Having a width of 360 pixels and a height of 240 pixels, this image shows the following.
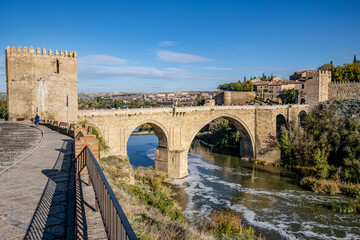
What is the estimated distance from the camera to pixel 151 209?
8930 millimetres

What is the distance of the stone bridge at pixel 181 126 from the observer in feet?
55.9

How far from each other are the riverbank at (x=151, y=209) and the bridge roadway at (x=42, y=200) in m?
1.30

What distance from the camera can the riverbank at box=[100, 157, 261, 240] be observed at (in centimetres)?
565

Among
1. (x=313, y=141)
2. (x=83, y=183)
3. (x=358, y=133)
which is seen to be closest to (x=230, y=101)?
(x=313, y=141)

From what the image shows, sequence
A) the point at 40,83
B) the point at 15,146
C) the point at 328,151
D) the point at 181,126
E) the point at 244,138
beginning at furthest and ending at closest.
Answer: the point at 244,138
the point at 328,151
the point at 181,126
the point at 40,83
the point at 15,146

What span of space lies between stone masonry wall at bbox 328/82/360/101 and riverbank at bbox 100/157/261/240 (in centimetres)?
2389

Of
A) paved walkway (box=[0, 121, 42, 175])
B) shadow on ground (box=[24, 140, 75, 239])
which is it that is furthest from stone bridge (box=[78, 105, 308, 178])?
shadow on ground (box=[24, 140, 75, 239])

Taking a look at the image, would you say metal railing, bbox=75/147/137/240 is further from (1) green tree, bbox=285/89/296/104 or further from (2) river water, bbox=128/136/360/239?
(1) green tree, bbox=285/89/296/104

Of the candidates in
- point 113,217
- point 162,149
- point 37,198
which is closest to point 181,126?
point 162,149

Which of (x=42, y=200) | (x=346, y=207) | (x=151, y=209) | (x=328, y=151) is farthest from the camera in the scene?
(x=328, y=151)

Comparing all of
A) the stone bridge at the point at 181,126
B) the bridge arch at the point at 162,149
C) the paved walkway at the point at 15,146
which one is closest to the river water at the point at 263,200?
the bridge arch at the point at 162,149

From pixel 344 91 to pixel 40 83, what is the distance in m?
31.8

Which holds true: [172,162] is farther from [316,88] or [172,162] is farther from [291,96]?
[291,96]

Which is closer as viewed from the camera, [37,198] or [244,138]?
[37,198]
